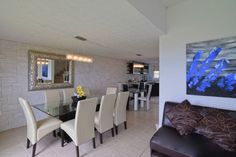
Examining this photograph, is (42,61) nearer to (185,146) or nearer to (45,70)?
(45,70)

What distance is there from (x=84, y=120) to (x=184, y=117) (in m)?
1.61

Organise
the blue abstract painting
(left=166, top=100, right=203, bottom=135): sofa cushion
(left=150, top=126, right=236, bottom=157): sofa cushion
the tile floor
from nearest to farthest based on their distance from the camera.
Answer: (left=150, top=126, right=236, bottom=157): sofa cushion → (left=166, top=100, right=203, bottom=135): sofa cushion → the blue abstract painting → the tile floor

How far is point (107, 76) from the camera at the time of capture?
612cm

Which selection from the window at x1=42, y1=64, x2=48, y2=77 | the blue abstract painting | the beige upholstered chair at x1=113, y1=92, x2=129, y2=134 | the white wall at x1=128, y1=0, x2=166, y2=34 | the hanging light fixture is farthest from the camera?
the window at x1=42, y1=64, x2=48, y2=77

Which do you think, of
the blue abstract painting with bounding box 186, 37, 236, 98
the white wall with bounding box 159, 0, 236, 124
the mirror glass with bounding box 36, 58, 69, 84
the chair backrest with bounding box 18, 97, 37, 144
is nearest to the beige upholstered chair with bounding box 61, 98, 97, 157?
the chair backrest with bounding box 18, 97, 37, 144

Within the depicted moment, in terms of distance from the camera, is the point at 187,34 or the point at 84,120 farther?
the point at 187,34

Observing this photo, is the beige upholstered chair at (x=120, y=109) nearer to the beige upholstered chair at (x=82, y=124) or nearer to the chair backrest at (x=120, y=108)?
the chair backrest at (x=120, y=108)

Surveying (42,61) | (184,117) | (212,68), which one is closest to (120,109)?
(184,117)

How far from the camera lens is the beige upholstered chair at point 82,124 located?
2.09 m

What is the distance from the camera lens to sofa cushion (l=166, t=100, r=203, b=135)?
194 cm

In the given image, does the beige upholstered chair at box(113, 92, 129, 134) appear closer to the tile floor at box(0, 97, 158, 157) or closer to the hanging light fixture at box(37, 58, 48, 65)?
the tile floor at box(0, 97, 158, 157)

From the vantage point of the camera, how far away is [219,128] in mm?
1726

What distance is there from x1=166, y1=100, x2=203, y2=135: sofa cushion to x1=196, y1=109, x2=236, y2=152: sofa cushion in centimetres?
9

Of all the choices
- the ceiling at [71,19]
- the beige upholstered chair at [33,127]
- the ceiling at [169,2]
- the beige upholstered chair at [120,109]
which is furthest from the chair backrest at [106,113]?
the ceiling at [169,2]
